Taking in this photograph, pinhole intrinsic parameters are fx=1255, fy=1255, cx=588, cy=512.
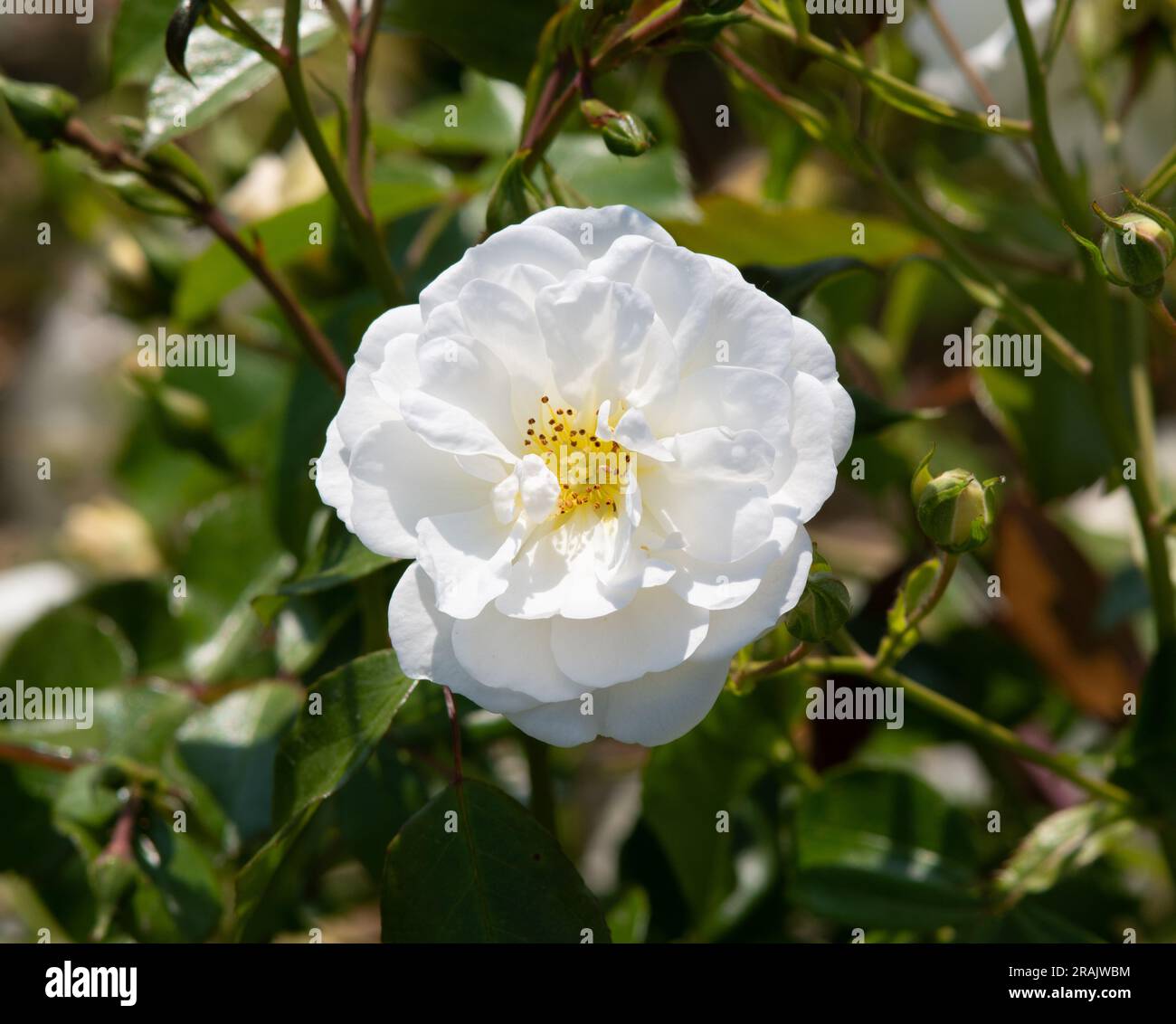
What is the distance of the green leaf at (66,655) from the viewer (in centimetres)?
81

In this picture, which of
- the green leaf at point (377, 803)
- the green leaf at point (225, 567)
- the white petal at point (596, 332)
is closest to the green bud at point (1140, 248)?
the white petal at point (596, 332)

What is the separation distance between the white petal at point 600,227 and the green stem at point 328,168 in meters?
0.12

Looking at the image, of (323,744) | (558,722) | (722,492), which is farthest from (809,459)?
(323,744)

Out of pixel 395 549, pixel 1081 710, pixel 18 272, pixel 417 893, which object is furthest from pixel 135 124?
pixel 18 272

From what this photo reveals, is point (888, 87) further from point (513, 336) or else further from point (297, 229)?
point (297, 229)

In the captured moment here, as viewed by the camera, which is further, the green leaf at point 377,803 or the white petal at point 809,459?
the green leaf at point 377,803

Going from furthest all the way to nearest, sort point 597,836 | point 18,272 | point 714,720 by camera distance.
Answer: point 18,272 → point 597,836 → point 714,720

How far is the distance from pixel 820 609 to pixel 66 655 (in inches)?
21.7

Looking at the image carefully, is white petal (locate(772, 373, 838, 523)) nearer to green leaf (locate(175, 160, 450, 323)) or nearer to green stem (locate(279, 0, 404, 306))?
green stem (locate(279, 0, 404, 306))

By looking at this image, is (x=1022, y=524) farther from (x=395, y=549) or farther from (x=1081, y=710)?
(x=395, y=549)

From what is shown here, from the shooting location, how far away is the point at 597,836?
1088mm

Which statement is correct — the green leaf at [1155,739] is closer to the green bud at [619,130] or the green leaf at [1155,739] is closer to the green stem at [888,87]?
the green stem at [888,87]

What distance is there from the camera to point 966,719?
0.59 metres
